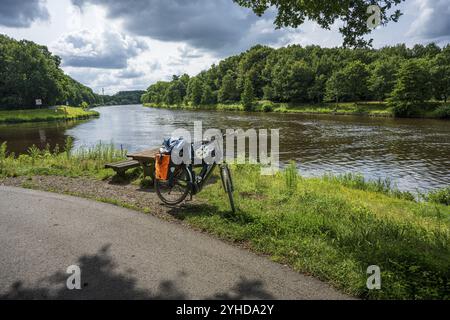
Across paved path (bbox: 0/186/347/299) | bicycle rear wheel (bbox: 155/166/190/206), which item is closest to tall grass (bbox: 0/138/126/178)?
bicycle rear wheel (bbox: 155/166/190/206)

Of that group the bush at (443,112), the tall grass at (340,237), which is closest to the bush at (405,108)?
the bush at (443,112)

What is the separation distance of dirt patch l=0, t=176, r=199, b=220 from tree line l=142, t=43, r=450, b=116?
78.5ft

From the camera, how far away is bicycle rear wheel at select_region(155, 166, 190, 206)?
23.3ft

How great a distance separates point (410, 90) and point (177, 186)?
55.6 meters

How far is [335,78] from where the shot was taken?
6912 cm

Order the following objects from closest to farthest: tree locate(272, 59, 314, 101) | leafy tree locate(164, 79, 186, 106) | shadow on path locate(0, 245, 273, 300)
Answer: shadow on path locate(0, 245, 273, 300) < tree locate(272, 59, 314, 101) < leafy tree locate(164, 79, 186, 106)

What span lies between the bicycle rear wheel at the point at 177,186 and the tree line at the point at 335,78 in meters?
24.2

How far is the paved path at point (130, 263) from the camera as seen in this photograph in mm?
4027

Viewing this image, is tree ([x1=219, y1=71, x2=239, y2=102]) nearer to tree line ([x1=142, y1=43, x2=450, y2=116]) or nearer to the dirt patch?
tree line ([x1=142, y1=43, x2=450, y2=116])

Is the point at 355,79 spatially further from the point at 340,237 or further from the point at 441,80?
the point at 340,237

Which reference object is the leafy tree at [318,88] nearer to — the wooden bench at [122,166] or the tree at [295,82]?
the tree at [295,82]
